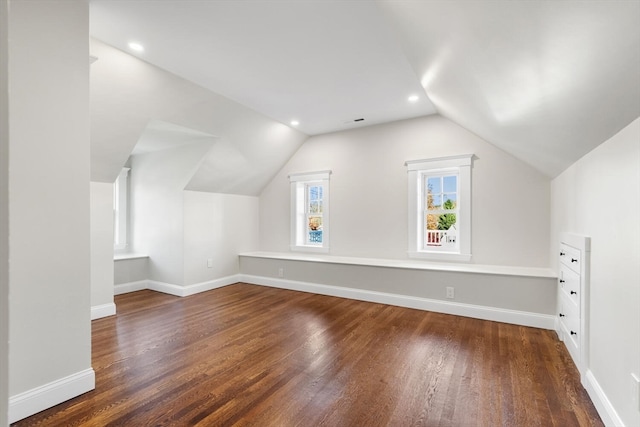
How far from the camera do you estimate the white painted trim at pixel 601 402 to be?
1627mm

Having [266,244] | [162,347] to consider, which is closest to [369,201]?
[266,244]

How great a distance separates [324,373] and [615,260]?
194 cm

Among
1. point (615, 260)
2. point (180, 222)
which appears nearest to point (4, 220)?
point (615, 260)

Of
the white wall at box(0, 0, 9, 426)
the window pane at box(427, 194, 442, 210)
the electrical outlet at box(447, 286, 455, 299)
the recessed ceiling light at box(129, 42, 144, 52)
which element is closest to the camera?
the white wall at box(0, 0, 9, 426)

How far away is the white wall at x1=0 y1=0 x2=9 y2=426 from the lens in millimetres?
341

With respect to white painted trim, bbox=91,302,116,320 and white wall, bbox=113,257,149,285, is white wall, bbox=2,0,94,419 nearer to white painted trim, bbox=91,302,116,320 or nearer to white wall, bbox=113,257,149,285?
white painted trim, bbox=91,302,116,320

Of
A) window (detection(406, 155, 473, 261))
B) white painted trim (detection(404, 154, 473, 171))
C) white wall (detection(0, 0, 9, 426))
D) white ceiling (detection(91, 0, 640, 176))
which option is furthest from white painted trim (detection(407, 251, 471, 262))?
white wall (detection(0, 0, 9, 426))

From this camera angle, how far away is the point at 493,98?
7.41 feet

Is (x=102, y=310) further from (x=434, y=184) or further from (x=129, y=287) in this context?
(x=434, y=184)

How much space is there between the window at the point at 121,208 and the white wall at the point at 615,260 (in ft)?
20.0

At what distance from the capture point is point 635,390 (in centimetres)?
141

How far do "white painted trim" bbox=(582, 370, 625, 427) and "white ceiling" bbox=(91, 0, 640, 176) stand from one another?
4.96 feet

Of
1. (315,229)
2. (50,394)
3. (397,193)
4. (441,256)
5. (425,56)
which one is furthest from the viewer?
(315,229)

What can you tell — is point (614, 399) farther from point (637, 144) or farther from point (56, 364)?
point (56, 364)
